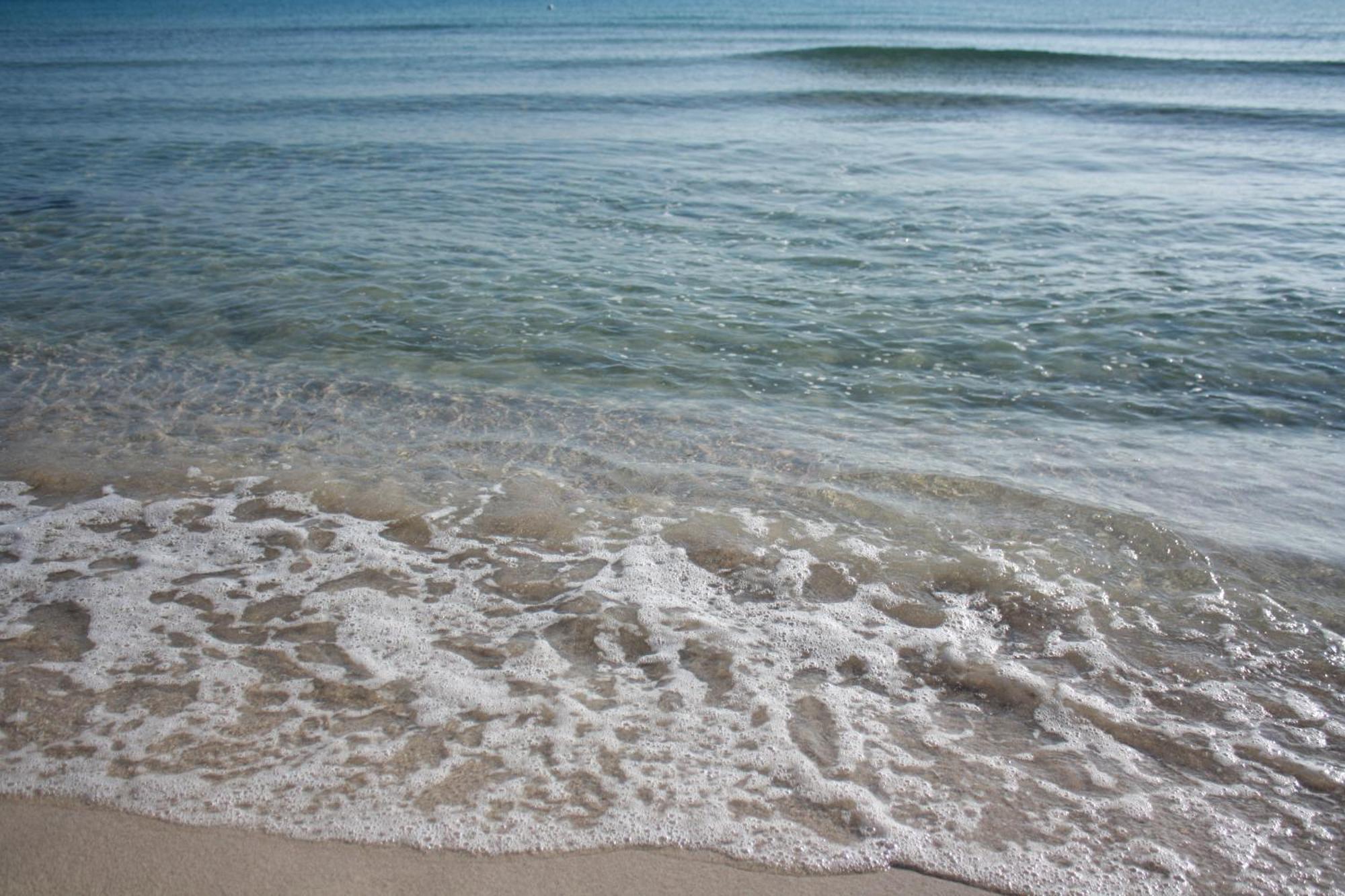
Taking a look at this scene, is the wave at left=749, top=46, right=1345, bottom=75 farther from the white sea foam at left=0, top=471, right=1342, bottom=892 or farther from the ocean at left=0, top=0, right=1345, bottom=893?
the white sea foam at left=0, top=471, right=1342, bottom=892

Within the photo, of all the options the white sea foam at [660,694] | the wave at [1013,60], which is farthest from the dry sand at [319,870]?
the wave at [1013,60]

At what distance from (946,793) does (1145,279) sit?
7860 millimetres

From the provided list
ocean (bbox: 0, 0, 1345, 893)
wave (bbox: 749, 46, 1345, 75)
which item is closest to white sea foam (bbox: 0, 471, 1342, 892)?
ocean (bbox: 0, 0, 1345, 893)

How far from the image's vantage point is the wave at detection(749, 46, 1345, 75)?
26984 millimetres

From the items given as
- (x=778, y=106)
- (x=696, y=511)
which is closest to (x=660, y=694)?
(x=696, y=511)

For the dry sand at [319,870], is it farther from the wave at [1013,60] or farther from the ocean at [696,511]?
the wave at [1013,60]

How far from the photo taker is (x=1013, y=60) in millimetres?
29797

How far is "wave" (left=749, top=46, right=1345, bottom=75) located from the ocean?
1607 centimetres

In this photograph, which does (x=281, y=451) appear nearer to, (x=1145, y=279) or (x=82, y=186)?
(x=1145, y=279)

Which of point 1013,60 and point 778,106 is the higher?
point 1013,60

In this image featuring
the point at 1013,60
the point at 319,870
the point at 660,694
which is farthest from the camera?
the point at 1013,60

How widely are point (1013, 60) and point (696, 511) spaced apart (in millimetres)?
29680

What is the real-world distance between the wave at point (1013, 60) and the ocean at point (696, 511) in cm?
1607

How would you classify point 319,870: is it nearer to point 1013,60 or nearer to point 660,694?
point 660,694
